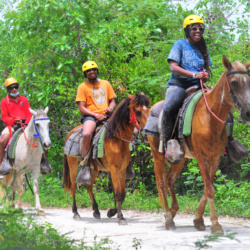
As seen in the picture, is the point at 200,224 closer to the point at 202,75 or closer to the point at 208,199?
the point at 208,199

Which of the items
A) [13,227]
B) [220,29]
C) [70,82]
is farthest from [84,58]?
[13,227]

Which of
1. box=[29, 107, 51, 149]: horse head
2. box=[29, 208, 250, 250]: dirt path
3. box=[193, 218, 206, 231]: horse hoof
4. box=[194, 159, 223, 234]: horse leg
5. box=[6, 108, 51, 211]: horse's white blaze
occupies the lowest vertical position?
box=[29, 208, 250, 250]: dirt path

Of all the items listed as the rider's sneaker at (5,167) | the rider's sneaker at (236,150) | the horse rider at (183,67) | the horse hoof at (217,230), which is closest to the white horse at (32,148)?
the rider's sneaker at (5,167)

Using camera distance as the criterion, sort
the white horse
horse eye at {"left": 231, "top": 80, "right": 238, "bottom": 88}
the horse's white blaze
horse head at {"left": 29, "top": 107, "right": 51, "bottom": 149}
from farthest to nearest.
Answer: the horse's white blaze < the white horse < horse head at {"left": 29, "top": 107, "right": 51, "bottom": 149} < horse eye at {"left": 231, "top": 80, "right": 238, "bottom": 88}

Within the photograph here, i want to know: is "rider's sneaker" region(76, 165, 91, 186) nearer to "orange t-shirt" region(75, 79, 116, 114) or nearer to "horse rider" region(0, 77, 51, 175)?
"orange t-shirt" region(75, 79, 116, 114)

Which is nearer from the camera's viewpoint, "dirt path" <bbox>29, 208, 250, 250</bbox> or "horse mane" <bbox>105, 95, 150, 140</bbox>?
"dirt path" <bbox>29, 208, 250, 250</bbox>

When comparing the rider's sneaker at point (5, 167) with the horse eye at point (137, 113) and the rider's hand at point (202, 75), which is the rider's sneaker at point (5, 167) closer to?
the horse eye at point (137, 113)

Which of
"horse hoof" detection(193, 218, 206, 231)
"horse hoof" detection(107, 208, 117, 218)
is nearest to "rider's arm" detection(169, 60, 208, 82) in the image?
"horse hoof" detection(193, 218, 206, 231)

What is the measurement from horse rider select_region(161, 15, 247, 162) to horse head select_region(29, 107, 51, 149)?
3.15 meters

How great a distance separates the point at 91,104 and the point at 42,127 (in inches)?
46.0

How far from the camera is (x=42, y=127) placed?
984cm

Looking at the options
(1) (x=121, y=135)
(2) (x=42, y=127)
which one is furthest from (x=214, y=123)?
(2) (x=42, y=127)

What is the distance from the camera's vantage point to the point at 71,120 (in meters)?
14.1

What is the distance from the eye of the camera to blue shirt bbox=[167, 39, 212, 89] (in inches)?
289
